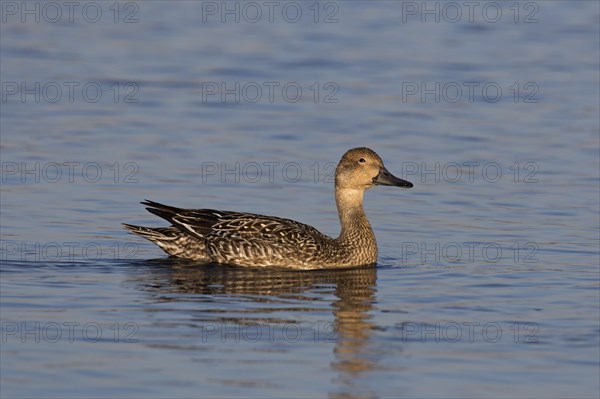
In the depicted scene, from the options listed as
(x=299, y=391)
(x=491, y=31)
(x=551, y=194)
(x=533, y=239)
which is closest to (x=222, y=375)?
(x=299, y=391)

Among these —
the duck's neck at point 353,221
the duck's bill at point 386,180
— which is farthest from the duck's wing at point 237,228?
the duck's bill at point 386,180

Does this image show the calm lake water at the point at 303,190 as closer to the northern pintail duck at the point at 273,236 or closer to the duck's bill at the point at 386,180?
the northern pintail duck at the point at 273,236

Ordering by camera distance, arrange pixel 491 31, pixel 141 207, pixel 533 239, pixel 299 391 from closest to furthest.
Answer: pixel 299 391, pixel 533 239, pixel 141 207, pixel 491 31

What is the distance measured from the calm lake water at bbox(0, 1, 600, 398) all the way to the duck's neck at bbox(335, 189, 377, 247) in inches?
15.9

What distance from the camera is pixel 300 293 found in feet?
46.4

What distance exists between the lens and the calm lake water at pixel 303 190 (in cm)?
1146

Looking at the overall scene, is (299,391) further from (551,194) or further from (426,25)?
(426,25)

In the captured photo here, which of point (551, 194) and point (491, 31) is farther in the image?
point (491, 31)

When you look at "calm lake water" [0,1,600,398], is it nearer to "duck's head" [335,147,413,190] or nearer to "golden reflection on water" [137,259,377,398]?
"golden reflection on water" [137,259,377,398]

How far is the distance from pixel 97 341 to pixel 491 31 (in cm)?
2015

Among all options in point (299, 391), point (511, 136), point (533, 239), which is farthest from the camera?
point (511, 136)

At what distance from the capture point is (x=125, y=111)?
22938mm

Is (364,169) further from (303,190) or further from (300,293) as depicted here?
(303,190)

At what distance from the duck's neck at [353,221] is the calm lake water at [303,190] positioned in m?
0.40
